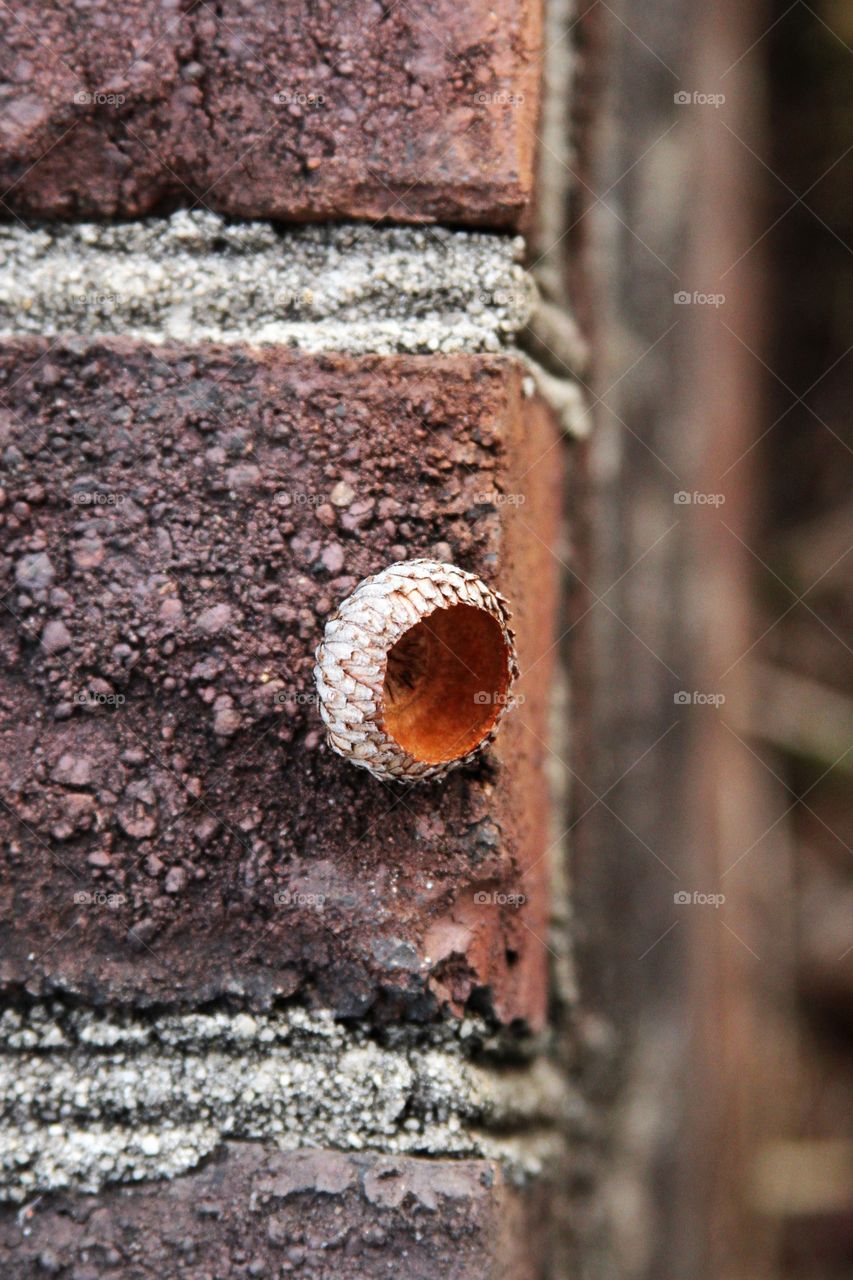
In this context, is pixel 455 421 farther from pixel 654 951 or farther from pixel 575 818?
pixel 654 951

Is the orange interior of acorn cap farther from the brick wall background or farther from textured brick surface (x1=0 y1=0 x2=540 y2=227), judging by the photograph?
textured brick surface (x1=0 y1=0 x2=540 y2=227)

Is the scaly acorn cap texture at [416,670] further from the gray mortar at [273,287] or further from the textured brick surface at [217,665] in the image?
the gray mortar at [273,287]

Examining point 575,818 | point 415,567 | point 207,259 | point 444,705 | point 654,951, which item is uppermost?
point 207,259

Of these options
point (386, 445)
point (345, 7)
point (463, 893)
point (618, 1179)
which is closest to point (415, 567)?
point (386, 445)

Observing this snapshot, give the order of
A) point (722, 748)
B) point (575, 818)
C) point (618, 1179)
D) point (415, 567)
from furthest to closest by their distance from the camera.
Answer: point (722, 748), point (618, 1179), point (575, 818), point (415, 567)

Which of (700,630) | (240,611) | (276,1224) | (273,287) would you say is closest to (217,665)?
(240,611)

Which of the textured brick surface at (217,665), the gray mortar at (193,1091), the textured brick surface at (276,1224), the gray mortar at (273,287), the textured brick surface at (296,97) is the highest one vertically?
the textured brick surface at (296,97)

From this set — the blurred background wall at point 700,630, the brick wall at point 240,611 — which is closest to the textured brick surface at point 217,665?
the brick wall at point 240,611
